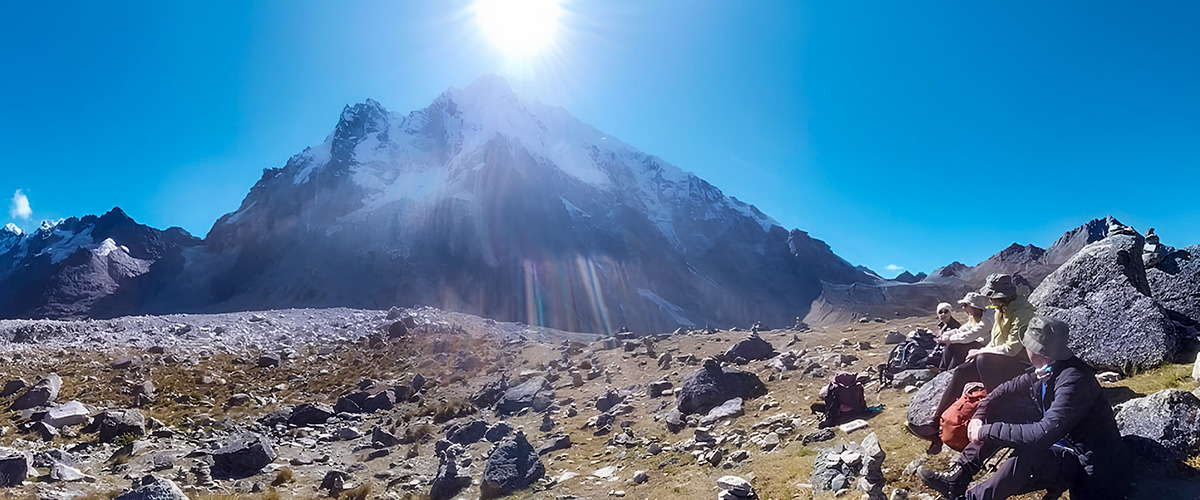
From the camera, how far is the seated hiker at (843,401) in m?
9.95

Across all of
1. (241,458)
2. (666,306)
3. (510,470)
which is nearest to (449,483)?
(510,470)

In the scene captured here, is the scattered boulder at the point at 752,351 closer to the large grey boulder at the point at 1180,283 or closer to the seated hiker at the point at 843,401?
the seated hiker at the point at 843,401

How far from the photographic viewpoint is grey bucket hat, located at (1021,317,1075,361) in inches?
197

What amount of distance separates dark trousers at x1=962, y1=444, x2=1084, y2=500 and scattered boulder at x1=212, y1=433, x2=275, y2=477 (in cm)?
1476

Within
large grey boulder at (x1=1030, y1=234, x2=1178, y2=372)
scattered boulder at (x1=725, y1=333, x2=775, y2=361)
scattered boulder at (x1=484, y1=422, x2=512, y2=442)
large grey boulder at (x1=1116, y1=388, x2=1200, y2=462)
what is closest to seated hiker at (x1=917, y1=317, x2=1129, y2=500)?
large grey boulder at (x1=1116, y1=388, x2=1200, y2=462)

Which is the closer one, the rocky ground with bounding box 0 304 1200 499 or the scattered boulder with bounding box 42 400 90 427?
the rocky ground with bounding box 0 304 1200 499

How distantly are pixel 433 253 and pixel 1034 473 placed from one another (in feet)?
483

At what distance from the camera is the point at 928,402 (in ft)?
26.4

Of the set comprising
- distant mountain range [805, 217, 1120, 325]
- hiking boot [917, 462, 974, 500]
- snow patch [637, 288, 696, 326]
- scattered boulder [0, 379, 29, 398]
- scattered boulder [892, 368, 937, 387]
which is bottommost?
hiking boot [917, 462, 974, 500]

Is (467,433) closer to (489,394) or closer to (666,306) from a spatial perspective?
(489,394)

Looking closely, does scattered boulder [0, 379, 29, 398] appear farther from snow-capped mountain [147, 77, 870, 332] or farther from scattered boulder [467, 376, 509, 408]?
snow-capped mountain [147, 77, 870, 332]

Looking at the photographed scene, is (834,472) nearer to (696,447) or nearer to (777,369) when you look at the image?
(696,447)

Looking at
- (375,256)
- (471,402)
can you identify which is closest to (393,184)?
(375,256)

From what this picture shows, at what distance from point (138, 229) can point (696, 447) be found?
191392mm
